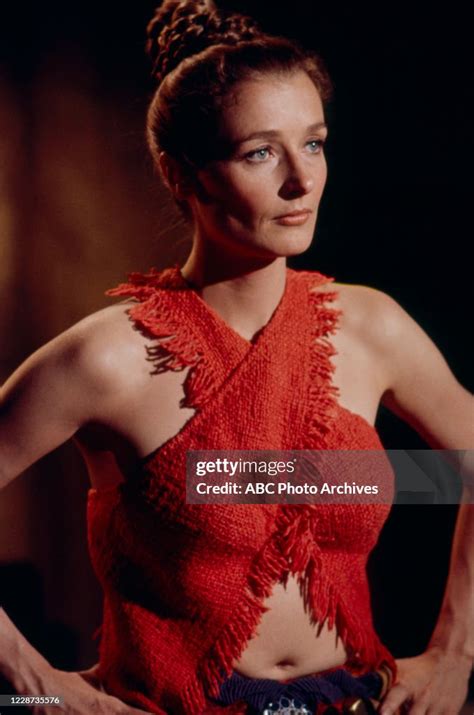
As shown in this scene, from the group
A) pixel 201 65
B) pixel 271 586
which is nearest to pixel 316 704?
pixel 271 586

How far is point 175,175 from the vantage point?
99 cm

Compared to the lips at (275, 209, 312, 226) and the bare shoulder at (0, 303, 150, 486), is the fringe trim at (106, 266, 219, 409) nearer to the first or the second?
the bare shoulder at (0, 303, 150, 486)

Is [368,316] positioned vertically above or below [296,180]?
below

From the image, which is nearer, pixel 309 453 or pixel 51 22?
pixel 309 453

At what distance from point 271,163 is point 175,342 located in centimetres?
21

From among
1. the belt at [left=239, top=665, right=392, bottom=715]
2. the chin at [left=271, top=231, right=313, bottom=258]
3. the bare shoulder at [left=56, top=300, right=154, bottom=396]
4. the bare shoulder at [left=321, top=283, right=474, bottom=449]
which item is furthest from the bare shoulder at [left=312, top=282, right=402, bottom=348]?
the belt at [left=239, top=665, right=392, bottom=715]

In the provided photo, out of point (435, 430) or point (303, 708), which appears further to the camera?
point (435, 430)

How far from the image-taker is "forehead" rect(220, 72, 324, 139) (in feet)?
2.95

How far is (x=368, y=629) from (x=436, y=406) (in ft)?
0.88

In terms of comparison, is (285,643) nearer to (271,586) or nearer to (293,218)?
(271,586)

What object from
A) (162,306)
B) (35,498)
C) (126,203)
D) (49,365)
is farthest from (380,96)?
(35,498)

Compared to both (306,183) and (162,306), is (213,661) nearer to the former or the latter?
(162,306)

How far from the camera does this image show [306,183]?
90 centimetres

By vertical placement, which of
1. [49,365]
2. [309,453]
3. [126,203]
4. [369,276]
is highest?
[126,203]
